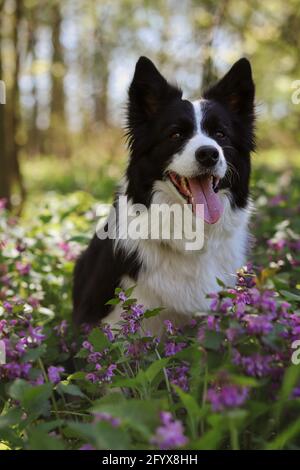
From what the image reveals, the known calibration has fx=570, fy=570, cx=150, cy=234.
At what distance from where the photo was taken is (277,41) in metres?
10.3

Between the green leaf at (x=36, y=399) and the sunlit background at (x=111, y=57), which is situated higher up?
the sunlit background at (x=111, y=57)

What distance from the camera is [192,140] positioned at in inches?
140

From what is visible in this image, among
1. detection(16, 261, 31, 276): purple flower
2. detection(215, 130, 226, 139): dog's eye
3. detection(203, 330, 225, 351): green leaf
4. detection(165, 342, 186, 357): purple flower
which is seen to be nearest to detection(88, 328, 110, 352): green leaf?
detection(165, 342, 186, 357): purple flower

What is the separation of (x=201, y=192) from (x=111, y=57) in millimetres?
11139

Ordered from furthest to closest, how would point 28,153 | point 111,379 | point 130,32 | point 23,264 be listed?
point 28,153, point 130,32, point 23,264, point 111,379

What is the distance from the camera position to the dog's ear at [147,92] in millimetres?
3791

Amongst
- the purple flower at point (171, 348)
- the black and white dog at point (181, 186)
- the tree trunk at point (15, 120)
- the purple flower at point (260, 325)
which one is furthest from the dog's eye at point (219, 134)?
the tree trunk at point (15, 120)

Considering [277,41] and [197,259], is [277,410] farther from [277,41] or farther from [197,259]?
[277,41]

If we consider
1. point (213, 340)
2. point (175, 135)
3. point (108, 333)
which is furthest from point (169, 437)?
point (175, 135)

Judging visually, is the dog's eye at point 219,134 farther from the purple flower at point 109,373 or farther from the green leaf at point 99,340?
the purple flower at point 109,373

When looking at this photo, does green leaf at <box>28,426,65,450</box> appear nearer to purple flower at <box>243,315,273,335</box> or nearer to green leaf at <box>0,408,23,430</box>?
green leaf at <box>0,408,23,430</box>

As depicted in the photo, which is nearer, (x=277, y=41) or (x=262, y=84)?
(x=277, y=41)
